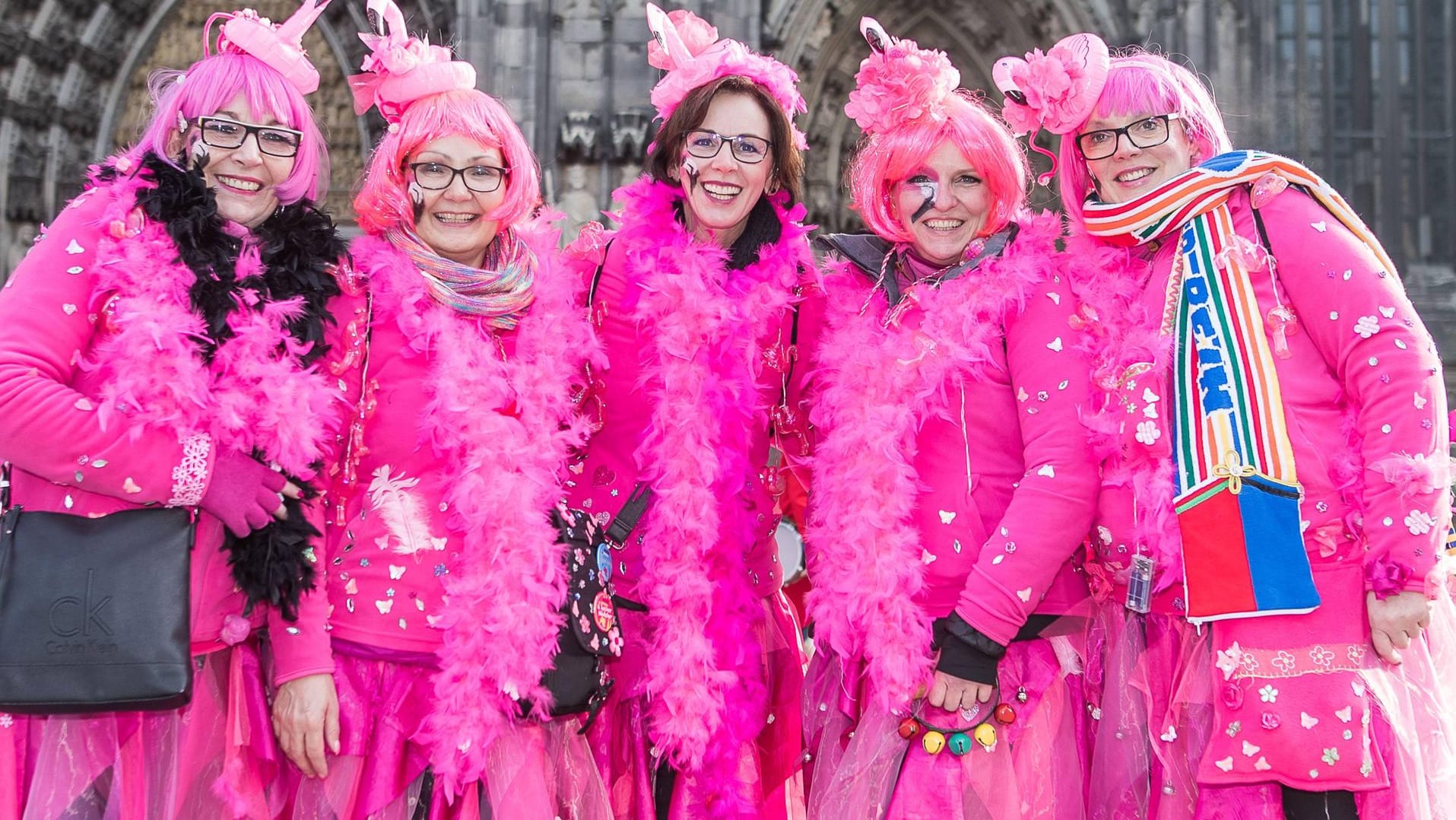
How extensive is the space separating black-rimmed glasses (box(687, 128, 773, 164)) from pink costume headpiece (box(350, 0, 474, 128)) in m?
0.52

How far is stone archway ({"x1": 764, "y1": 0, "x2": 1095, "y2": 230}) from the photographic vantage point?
7.77 m

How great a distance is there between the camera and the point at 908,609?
2221 mm

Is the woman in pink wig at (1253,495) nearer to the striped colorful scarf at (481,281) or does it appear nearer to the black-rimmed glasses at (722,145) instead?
the black-rimmed glasses at (722,145)

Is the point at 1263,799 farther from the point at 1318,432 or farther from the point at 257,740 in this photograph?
the point at 257,740

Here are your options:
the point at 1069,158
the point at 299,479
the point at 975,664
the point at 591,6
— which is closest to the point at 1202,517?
the point at 975,664

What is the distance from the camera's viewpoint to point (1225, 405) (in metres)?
2.11

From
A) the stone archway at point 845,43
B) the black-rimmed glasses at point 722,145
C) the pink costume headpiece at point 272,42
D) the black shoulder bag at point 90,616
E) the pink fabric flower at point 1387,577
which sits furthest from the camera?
the stone archway at point 845,43

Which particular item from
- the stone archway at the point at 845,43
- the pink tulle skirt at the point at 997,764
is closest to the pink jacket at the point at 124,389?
the pink tulle skirt at the point at 997,764

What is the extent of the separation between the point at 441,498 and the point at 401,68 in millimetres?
950

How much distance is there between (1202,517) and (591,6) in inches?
260

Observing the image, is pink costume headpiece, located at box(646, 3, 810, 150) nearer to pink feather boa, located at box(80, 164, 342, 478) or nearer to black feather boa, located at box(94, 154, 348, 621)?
black feather boa, located at box(94, 154, 348, 621)

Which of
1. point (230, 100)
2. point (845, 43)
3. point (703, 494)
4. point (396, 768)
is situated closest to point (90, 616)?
point (396, 768)

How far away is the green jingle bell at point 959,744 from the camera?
7.09 feet

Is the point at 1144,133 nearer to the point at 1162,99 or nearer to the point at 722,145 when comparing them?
the point at 1162,99
